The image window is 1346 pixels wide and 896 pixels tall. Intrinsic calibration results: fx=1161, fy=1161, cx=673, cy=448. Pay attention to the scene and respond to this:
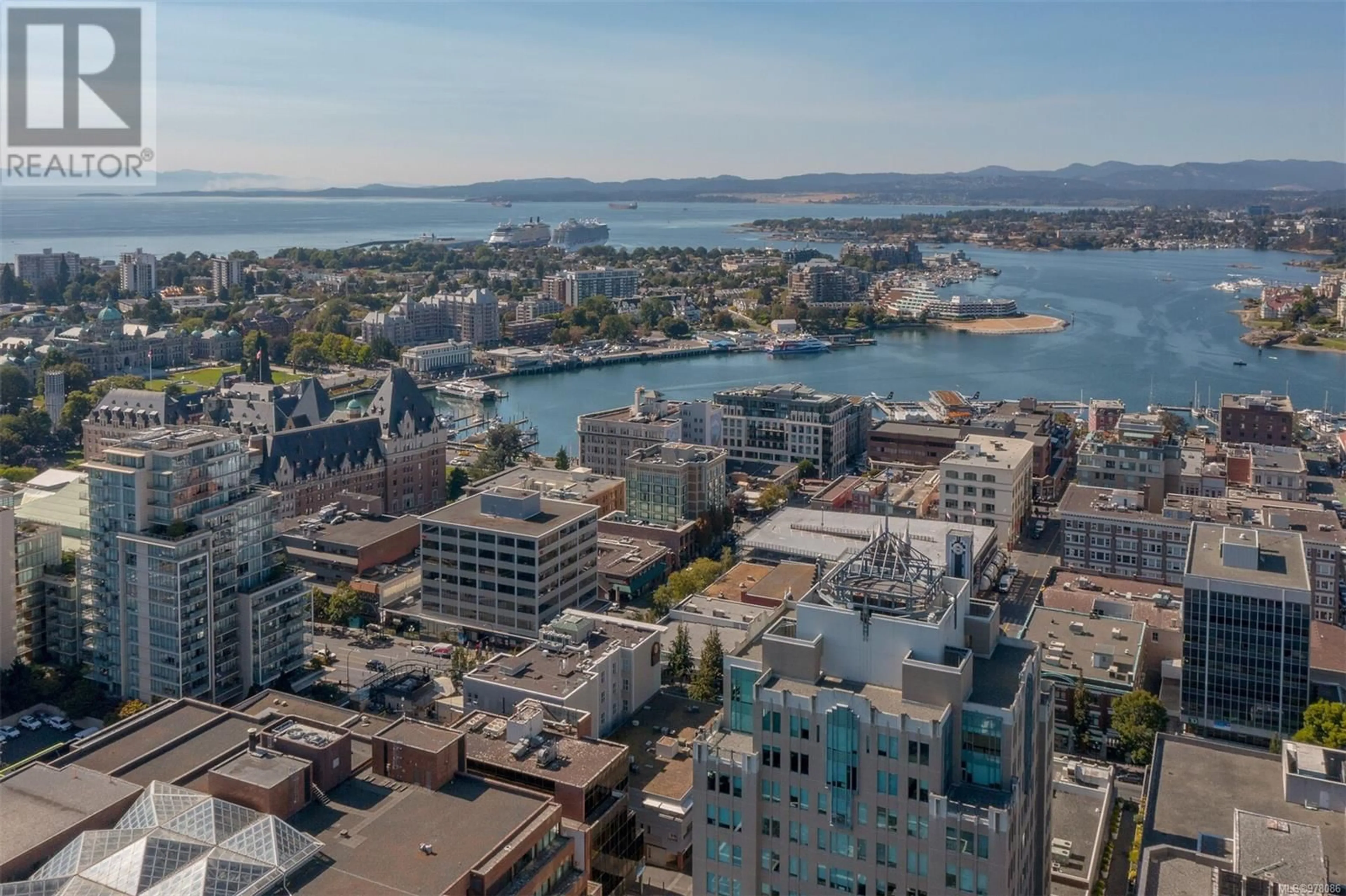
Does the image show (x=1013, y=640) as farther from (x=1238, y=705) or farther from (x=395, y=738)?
(x=1238, y=705)

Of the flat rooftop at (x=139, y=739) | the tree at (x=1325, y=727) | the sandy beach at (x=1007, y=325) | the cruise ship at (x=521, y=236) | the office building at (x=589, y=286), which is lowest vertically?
the tree at (x=1325, y=727)

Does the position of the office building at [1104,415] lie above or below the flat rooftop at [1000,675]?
below

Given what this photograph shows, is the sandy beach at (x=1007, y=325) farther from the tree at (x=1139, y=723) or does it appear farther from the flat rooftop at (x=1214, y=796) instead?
the flat rooftop at (x=1214, y=796)

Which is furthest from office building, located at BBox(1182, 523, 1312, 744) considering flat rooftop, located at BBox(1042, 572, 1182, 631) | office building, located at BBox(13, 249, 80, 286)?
office building, located at BBox(13, 249, 80, 286)

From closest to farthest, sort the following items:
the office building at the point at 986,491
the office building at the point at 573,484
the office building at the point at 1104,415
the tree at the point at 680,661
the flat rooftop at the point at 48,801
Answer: the flat rooftop at the point at 48,801 → the tree at the point at 680,661 → the office building at the point at 573,484 → the office building at the point at 986,491 → the office building at the point at 1104,415

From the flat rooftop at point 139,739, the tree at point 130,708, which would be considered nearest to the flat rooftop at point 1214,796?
the flat rooftop at point 139,739

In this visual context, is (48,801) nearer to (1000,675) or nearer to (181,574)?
→ (181,574)

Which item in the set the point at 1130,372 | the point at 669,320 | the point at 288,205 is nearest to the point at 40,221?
the point at 288,205
